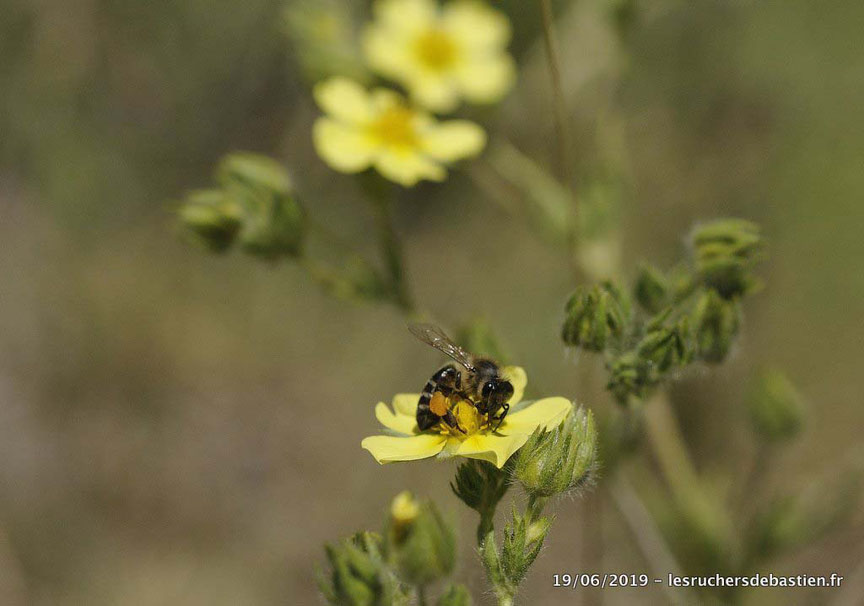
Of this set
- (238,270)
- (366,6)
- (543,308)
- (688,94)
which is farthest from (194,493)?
(688,94)

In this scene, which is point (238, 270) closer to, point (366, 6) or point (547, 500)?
point (366, 6)

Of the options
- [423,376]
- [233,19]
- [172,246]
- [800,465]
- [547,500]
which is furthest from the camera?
[172,246]

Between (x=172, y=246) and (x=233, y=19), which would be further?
(x=172, y=246)

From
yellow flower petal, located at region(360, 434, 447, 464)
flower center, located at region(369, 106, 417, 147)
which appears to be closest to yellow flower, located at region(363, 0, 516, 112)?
flower center, located at region(369, 106, 417, 147)

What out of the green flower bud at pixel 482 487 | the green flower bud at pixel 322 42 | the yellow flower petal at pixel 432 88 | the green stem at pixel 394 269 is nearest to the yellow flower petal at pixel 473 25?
the yellow flower petal at pixel 432 88

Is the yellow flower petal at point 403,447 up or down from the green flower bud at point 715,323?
down

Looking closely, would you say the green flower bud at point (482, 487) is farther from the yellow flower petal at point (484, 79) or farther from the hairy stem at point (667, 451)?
the yellow flower petal at point (484, 79)
